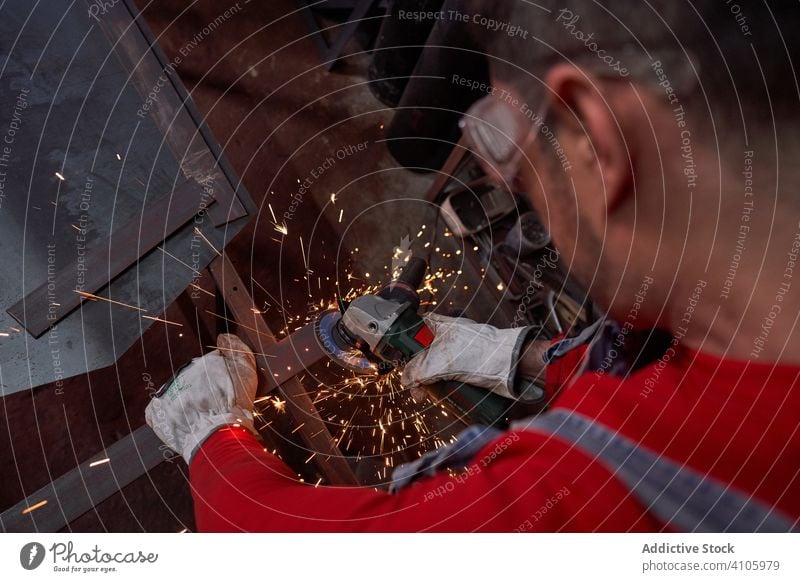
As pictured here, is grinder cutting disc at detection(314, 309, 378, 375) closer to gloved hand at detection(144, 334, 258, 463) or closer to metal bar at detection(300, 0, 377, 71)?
gloved hand at detection(144, 334, 258, 463)

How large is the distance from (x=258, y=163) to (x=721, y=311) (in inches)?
46.0

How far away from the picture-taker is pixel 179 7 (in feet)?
4.41

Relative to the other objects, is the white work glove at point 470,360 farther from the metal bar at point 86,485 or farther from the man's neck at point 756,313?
the metal bar at point 86,485

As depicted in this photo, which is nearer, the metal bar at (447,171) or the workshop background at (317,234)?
the workshop background at (317,234)

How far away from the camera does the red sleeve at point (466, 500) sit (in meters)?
0.73

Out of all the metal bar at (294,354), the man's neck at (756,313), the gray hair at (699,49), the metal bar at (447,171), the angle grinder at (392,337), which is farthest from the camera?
the metal bar at (447,171)

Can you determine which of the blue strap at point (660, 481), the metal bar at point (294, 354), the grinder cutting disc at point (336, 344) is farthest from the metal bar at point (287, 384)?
the blue strap at point (660, 481)

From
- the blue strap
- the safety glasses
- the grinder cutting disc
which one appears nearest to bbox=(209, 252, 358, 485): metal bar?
the grinder cutting disc

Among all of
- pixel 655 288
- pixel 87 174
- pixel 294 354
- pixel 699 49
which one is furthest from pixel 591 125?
pixel 87 174

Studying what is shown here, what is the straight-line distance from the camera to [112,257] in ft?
3.60

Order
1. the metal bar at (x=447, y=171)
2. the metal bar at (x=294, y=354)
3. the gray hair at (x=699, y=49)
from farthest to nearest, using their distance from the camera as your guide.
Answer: the metal bar at (x=447, y=171)
the metal bar at (x=294, y=354)
the gray hair at (x=699, y=49)

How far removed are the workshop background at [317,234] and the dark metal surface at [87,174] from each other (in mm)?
59

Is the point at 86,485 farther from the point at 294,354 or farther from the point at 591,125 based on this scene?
the point at 591,125
